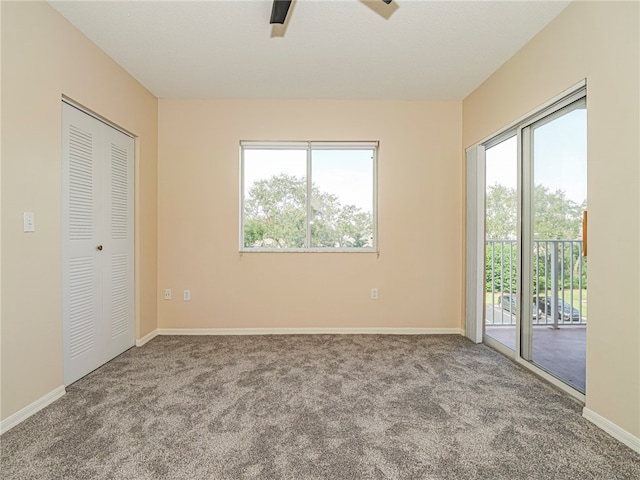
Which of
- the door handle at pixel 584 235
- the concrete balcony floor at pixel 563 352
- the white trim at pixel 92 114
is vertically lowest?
the concrete balcony floor at pixel 563 352

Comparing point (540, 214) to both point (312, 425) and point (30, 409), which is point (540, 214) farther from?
point (30, 409)

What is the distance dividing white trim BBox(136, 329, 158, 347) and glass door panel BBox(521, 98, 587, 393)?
11.6ft

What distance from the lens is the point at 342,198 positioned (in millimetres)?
3553

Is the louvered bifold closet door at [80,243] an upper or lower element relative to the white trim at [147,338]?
upper

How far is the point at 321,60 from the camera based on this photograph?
2.65 m

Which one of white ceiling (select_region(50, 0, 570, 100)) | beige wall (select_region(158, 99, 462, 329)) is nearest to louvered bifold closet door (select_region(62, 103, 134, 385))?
beige wall (select_region(158, 99, 462, 329))

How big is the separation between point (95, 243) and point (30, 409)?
1.20m

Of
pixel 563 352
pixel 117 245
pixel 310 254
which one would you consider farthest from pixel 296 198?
pixel 563 352

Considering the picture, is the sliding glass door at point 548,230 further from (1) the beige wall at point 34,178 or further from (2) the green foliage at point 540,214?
(1) the beige wall at point 34,178

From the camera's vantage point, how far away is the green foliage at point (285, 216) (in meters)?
3.52

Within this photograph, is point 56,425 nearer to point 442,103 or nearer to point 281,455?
point 281,455

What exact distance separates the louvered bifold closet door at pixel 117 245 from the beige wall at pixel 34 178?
0.48m

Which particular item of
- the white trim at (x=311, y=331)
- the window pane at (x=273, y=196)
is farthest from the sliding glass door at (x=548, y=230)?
the window pane at (x=273, y=196)

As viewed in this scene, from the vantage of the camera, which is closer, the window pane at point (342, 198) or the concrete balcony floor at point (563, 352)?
the concrete balcony floor at point (563, 352)
